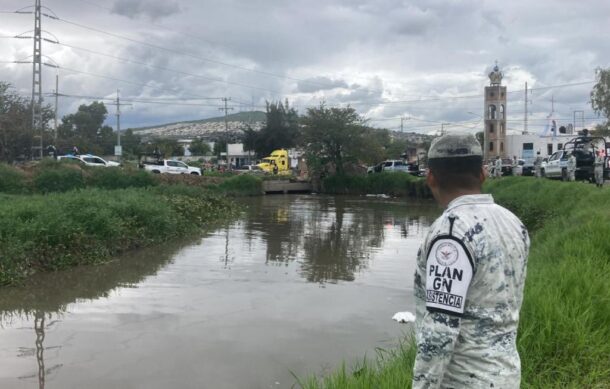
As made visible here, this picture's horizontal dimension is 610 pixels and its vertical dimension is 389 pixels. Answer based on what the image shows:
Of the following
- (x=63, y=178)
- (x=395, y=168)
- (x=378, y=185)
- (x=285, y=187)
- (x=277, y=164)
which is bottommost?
(x=285, y=187)

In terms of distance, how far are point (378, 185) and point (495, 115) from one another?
159ft

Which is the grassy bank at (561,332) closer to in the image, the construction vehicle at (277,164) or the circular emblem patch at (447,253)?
the circular emblem patch at (447,253)

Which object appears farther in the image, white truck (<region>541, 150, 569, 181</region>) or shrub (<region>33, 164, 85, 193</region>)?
white truck (<region>541, 150, 569, 181</region>)

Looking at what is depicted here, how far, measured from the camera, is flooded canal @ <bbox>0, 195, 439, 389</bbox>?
6.32 m

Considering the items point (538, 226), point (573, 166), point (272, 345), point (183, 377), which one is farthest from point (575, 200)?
point (183, 377)

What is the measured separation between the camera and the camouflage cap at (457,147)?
2.25 m

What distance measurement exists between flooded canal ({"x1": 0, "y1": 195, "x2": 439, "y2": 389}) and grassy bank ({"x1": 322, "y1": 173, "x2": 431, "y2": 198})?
2637 cm

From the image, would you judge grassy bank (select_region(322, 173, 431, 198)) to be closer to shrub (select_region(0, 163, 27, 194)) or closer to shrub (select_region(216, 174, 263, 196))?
shrub (select_region(216, 174, 263, 196))

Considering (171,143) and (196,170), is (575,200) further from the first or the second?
(171,143)

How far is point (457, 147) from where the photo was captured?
2252 millimetres

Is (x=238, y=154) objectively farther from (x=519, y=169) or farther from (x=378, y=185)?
(x=519, y=169)

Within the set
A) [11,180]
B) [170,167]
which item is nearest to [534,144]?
[170,167]

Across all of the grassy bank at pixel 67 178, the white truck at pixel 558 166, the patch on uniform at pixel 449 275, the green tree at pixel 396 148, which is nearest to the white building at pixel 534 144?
the green tree at pixel 396 148

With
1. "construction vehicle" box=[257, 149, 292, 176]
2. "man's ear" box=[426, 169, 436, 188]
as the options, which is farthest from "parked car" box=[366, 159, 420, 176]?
"man's ear" box=[426, 169, 436, 188]
